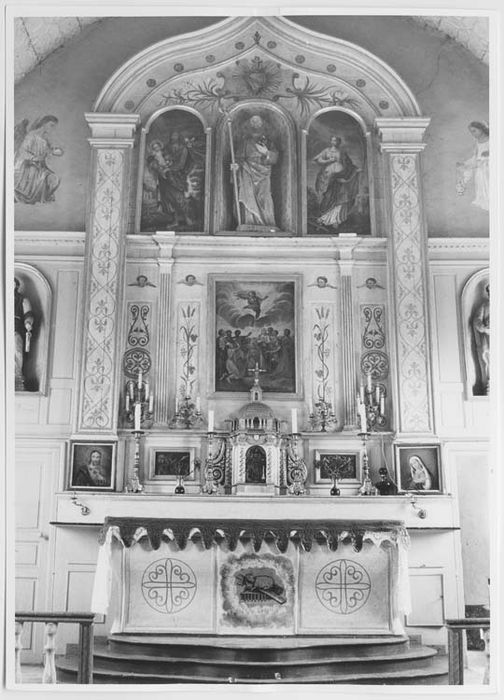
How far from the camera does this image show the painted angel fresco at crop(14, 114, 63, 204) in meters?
6.18

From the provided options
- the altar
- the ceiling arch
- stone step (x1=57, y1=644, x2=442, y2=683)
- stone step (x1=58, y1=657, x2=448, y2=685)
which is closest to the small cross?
the altar

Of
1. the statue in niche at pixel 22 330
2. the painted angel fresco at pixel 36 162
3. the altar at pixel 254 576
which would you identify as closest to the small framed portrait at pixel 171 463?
the altar at pixel 254 576

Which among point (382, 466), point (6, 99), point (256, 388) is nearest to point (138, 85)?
point (6, 99)

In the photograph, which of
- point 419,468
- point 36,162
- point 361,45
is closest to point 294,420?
point 419,468

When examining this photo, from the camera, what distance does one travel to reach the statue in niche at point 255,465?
19.4ft

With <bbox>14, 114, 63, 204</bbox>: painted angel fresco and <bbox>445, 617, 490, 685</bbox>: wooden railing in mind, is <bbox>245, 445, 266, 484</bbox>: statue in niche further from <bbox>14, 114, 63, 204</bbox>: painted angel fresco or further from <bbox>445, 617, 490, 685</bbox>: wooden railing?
<bbox>14, 114, 63, 204</bbox>: painted angel fresco

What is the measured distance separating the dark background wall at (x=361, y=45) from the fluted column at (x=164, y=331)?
679mm

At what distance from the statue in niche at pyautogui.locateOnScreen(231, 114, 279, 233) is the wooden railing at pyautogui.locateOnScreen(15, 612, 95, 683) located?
3.25 meters

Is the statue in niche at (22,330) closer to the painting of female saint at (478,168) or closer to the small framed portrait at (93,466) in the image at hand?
the small framed portrait at (93,466)

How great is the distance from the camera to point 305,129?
256 inches

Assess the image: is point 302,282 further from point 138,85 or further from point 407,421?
point 138,85

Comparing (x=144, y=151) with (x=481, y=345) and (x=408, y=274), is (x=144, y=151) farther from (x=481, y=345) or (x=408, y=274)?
(x=481, y=345)

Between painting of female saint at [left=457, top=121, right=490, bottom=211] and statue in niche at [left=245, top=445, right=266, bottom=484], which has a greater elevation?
painting of female saint at [left=457, top=121, right=490, bottom=211]

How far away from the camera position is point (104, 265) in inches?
247
